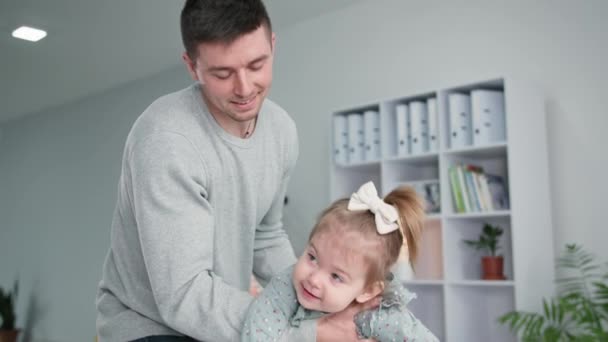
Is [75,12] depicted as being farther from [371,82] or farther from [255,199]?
[255,199]

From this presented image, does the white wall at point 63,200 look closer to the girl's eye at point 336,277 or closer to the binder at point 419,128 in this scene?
the binder at point 419,128

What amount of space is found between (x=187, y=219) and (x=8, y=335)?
23.8 ft

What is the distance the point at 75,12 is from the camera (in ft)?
16.4

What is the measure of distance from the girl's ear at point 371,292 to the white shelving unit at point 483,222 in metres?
2.03

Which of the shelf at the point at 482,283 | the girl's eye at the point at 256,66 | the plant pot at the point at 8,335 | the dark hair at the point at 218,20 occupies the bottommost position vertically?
the plant pot at the point at 8,335

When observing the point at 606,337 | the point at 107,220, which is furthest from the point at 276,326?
the point at 107,220

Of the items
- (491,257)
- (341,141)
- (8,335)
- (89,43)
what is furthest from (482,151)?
(8,335)

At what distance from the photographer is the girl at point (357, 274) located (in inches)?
52.4

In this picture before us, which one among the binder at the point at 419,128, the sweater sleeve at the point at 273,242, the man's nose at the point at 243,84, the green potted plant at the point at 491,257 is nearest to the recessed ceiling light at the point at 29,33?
the binder at the point at 419,128

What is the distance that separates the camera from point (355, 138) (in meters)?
4.03

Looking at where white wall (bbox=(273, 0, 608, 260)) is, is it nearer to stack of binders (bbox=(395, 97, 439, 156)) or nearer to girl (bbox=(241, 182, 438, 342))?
stack of binders (bbox=(395, 97, 439, 156))

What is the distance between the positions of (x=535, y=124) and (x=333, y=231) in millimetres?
2415

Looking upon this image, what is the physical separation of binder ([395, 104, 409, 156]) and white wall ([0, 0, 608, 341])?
0.40 meters

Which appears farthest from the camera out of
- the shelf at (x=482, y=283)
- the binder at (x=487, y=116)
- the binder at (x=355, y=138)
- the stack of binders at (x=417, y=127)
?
the binder at (x=355, y=138)
